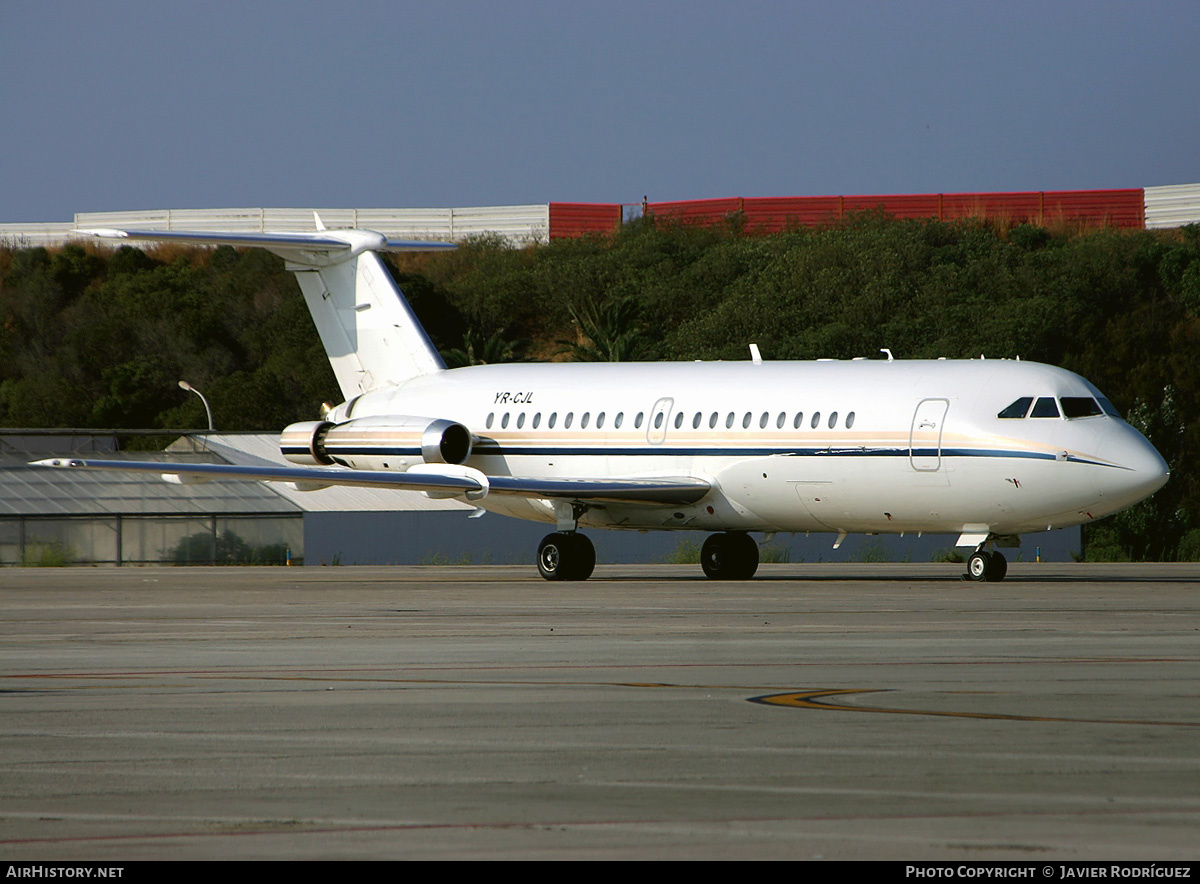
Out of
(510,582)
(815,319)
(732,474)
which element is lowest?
(510,582)

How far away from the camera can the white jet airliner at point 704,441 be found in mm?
25312

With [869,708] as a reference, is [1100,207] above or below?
above

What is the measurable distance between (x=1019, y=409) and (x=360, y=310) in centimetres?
1410

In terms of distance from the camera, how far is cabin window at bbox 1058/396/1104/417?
25312 mm

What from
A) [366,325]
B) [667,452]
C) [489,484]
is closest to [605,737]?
[489,484]

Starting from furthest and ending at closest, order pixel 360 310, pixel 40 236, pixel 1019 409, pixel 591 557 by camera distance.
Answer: pixel 40 236, pixel 360 310, pixel 591 557, pixel 1019 409

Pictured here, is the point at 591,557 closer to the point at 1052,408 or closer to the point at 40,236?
the point at 1052,408

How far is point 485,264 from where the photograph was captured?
4136 inches

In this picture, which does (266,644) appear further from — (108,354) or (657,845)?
(108,354)

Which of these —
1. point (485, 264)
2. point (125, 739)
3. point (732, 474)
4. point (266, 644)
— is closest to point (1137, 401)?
point (732, 474)

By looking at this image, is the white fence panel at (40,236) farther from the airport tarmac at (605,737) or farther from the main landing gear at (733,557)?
the airport tarmac at (605,737)

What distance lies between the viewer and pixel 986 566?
26.3 metres

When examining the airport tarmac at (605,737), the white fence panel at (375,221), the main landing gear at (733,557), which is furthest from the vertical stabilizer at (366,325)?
the white fence panel at (375,221)
